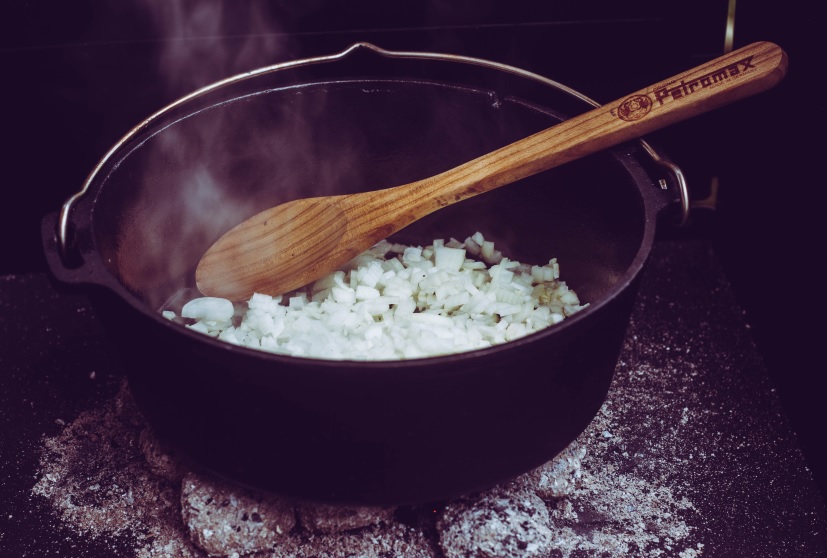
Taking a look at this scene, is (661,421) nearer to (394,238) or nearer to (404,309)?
(404,309)

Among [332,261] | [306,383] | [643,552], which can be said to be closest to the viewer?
[306,383]

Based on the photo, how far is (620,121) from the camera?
1.54 metres

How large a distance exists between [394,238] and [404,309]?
0.40 metres

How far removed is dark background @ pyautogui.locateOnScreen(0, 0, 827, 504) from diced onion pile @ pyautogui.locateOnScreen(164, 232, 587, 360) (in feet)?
1.79

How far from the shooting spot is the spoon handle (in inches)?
58.1

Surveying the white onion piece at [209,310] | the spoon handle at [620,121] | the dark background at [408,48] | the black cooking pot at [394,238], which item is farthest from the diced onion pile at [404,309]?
the dark background at [408,48]

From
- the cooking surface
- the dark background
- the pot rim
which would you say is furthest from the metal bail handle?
the cooking surface

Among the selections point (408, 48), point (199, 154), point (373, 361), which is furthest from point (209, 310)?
point (408, 48)

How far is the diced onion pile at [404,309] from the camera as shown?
1615mm

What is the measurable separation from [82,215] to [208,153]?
45cm

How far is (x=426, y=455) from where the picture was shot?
1324 millimetres

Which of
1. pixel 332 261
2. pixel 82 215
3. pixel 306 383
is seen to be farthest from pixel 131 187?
pixel 306 383

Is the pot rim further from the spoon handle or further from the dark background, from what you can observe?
Answer: the dark background

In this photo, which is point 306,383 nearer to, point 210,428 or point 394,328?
point 210,428
